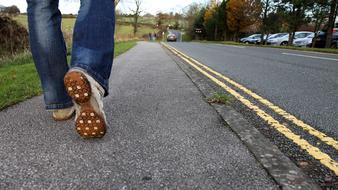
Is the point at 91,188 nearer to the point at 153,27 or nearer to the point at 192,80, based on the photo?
the point at 192,80

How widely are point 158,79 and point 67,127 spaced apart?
264 centimetres

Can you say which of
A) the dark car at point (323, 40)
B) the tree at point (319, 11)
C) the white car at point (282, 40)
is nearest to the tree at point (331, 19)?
the tree at point (319, 11)

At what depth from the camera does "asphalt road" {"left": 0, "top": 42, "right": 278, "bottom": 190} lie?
1444mm

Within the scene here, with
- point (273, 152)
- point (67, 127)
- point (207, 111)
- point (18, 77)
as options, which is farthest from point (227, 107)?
point (18, 77)

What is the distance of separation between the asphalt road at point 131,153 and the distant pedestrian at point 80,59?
0.55 ft

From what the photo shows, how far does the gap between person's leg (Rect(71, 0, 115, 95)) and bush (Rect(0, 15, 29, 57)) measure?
7.98 m

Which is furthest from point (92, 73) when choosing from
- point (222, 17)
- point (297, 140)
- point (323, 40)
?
point (222, 17)

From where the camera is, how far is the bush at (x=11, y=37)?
9023 millimetres

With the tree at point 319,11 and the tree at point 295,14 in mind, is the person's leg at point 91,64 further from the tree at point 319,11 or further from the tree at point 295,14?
the tree at point 295,14

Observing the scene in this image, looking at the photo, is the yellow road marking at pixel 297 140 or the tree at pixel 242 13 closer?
the yellow road marking at pixel 297 140

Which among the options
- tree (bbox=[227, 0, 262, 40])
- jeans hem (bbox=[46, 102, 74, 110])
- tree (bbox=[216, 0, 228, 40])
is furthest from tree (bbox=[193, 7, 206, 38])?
jeans hem (bbox=[46, 102, 74, 110])

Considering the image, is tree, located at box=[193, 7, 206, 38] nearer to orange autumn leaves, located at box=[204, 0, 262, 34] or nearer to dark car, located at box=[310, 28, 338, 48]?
orange autumn leaves, located at box=[204, 0, 262, 34]

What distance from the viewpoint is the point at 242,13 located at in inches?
1640

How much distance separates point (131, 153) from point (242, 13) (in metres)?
42.5
